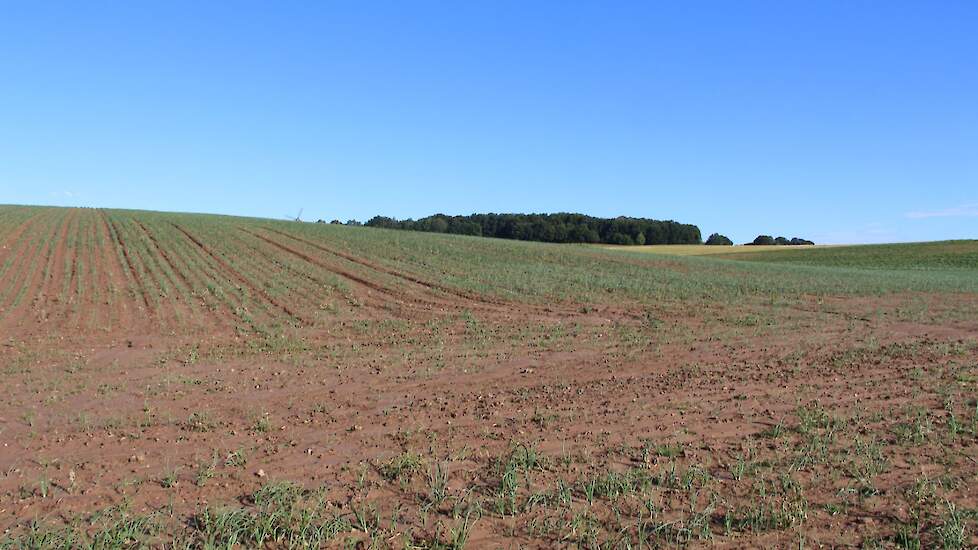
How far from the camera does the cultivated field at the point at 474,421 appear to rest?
17.8 feet

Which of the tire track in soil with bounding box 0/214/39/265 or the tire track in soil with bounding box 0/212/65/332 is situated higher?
the tire track in soil with bounding box 0/214/39/265

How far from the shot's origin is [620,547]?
5074 mm

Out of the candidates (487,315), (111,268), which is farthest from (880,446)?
(111,268)

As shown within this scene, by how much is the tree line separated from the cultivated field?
76935mm

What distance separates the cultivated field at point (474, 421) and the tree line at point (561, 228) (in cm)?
7693

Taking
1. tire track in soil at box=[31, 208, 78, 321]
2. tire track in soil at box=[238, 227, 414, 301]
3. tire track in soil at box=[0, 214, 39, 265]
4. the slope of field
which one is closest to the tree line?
the slope of field

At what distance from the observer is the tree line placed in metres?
97.7

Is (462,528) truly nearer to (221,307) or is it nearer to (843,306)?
(221,307)

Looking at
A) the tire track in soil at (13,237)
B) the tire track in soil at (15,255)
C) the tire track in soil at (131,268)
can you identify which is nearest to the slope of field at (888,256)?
the tire track in soil at (131,268)

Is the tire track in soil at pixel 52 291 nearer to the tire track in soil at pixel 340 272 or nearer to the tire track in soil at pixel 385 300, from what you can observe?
the tire track in soil at pixel 385 300

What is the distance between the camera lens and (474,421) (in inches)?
330

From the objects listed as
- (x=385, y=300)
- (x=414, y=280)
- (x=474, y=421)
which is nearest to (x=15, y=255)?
(x=414, y=280)

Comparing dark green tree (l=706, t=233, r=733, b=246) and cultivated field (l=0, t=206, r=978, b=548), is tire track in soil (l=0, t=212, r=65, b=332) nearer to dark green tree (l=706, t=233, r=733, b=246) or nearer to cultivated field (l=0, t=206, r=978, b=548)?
cultivated field (l=0, t=206, r=978, b=548)

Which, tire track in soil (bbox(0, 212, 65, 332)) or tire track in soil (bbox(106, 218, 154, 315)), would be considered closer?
tire track in soil (bbox(0, 212, 65, 332))
